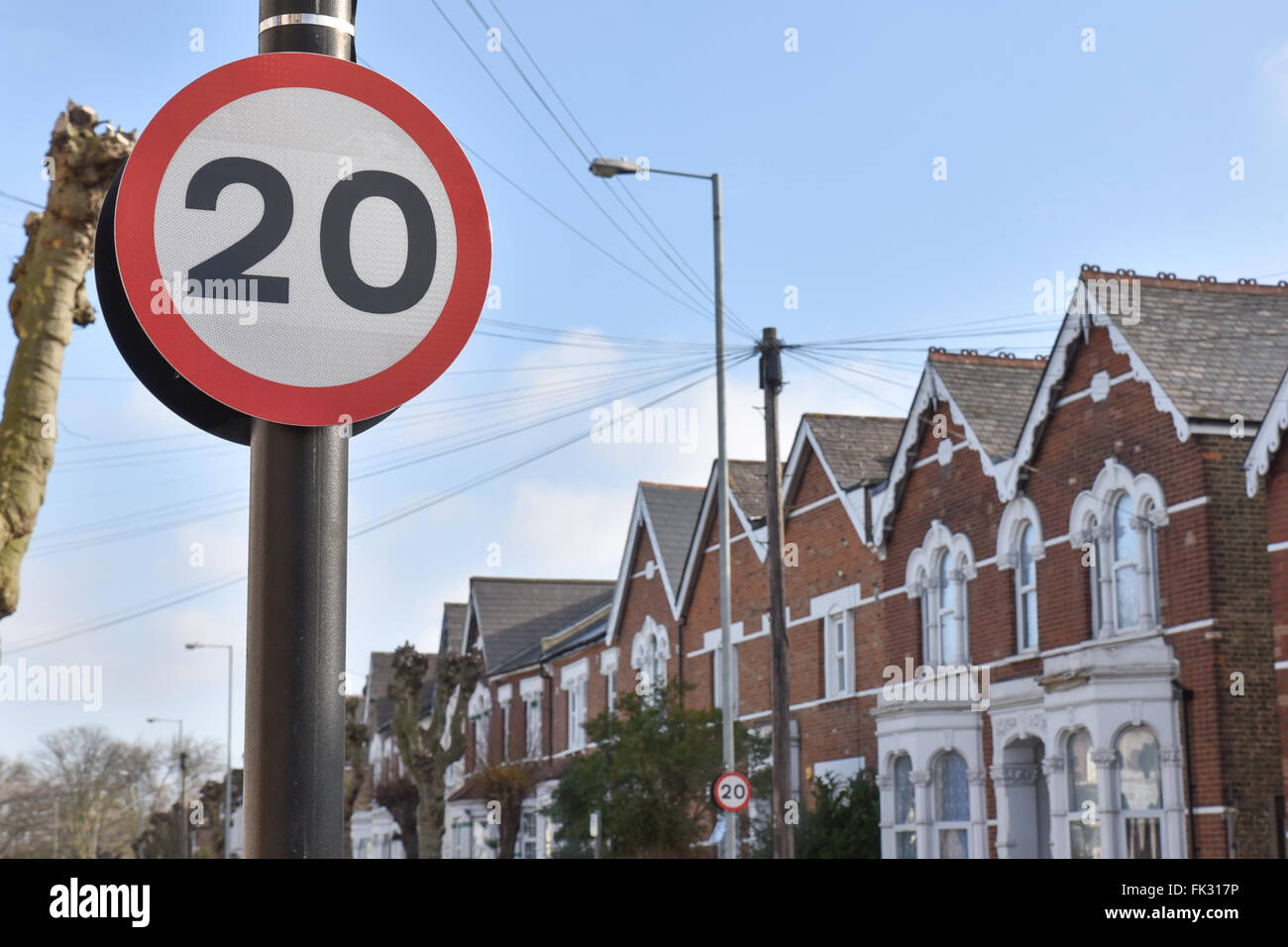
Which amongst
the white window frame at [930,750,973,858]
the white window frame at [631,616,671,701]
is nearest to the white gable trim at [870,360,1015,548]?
the white window frame at [930,750,973,858]

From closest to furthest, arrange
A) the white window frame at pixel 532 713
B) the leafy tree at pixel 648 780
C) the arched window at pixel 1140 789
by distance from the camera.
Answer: the arched window at pixel 1140 789
the leafy tree at pixel 648 780
the white window frame at pixel 532 713

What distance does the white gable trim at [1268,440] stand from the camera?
21.9m

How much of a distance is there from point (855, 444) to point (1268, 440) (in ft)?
45.4

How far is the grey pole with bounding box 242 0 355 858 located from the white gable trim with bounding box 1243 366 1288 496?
70.8 ft

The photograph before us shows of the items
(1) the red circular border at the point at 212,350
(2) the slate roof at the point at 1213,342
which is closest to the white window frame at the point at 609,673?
(2) the slate roof at the point at 1213,342

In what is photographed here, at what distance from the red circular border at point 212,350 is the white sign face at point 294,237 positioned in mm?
15

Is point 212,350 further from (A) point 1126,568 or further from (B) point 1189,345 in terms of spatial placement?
(B) point 1189,345

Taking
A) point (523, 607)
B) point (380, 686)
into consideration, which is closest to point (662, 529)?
point (523, 607)

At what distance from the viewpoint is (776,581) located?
27.0 m

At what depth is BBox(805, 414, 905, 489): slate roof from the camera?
1342 inches

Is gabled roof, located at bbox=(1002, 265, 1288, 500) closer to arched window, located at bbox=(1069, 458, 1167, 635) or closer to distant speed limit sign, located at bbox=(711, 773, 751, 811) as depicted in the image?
arched window, located at bbox=(1069, 458, 1167, 635)

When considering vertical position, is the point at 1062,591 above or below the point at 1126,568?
below

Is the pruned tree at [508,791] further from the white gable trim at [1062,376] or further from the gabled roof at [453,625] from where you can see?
the white gable trim at [1062,376]
